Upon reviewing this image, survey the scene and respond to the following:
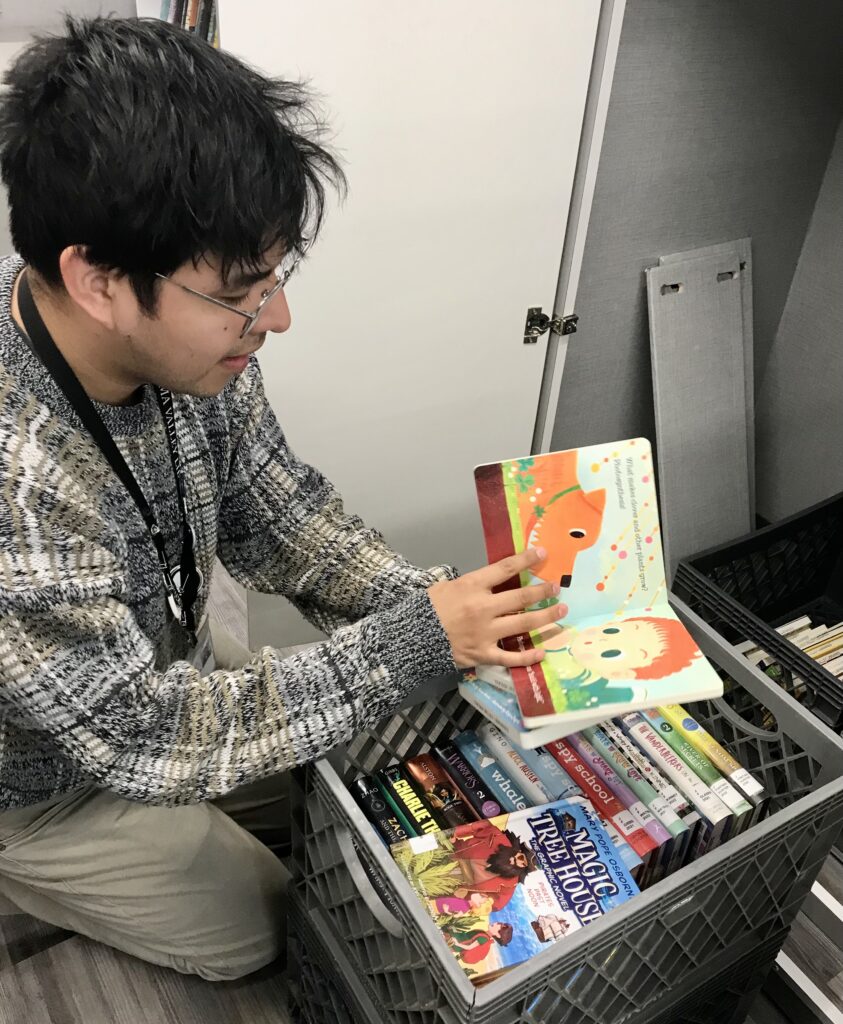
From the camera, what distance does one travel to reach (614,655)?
0.98m

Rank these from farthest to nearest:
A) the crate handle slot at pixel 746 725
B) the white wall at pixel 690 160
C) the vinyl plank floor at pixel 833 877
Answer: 1. the white wall at pixel 690 160
2. the vinyl plank floor at pixel 833 877
3. the crate handle slot at pixel 746 725

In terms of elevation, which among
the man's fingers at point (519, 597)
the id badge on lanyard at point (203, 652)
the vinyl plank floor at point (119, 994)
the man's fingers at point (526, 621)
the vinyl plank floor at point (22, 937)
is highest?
the man's fingers at point (519, 597)

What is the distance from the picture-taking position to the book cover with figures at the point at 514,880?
0.88 meters

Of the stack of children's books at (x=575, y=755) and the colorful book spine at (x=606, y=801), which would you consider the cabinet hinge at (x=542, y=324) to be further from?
the colorful book spine at (x=606, y=801)

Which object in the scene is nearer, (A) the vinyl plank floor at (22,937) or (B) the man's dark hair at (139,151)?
(B) the man's dark hair at (139,151)

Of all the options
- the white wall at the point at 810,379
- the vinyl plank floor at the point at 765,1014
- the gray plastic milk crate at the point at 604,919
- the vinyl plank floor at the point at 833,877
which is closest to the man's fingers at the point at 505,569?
the gray plastic milk crate at the point at 604,919

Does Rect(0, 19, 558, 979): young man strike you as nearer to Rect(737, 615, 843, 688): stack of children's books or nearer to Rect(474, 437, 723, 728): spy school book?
Rect(474, 437, 723, 728): spy school book

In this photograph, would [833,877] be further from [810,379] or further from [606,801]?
[810,379]

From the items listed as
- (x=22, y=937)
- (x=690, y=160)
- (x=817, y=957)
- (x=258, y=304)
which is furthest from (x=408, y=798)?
(x=690, y=160)

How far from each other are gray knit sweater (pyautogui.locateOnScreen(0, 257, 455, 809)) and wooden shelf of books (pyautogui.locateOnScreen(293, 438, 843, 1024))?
3.6 inches

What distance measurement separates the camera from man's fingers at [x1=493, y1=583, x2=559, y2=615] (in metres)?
0.96

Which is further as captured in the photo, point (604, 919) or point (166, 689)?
point (166, 689)

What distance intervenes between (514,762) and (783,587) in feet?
4.03

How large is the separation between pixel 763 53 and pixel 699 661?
1.50m
